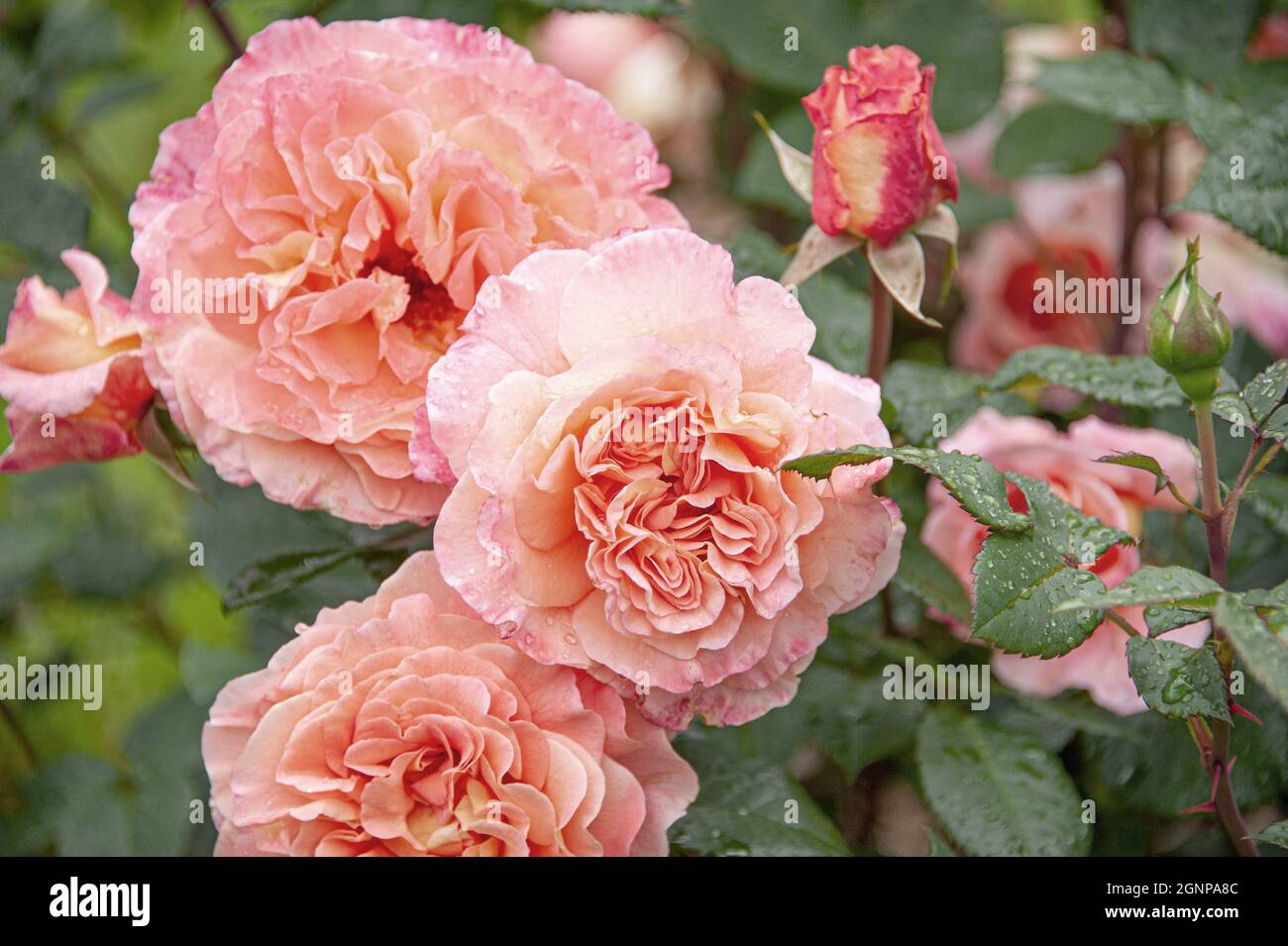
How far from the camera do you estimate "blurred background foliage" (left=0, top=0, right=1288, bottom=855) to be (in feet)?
2.61

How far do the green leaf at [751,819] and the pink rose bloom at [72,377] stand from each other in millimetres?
376

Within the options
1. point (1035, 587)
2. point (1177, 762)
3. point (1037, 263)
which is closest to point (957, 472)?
point (1035, 587)

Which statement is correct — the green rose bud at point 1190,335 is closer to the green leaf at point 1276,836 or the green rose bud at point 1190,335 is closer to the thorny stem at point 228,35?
the green leaf at point 1276,836

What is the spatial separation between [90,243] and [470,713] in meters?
0.76

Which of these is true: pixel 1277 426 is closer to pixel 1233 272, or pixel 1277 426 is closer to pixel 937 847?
pixel 937 847

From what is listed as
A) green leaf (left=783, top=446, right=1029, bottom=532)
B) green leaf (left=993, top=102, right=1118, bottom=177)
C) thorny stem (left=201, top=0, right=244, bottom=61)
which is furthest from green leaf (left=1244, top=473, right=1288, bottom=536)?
thorny stem (left=201, top=0, right=244, bottom=61)

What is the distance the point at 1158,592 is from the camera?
1.62ft

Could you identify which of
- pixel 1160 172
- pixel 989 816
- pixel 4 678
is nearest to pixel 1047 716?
pixel 989 816

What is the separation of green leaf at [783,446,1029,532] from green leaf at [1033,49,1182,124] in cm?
40

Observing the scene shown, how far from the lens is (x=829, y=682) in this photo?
0.83 metres

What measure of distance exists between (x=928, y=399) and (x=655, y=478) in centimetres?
27

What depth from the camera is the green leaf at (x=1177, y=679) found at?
561 mm

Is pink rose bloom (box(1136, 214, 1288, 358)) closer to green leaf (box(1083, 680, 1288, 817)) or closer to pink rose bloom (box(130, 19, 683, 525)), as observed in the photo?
green leaf (box(1083, 680, 1288, 817))
